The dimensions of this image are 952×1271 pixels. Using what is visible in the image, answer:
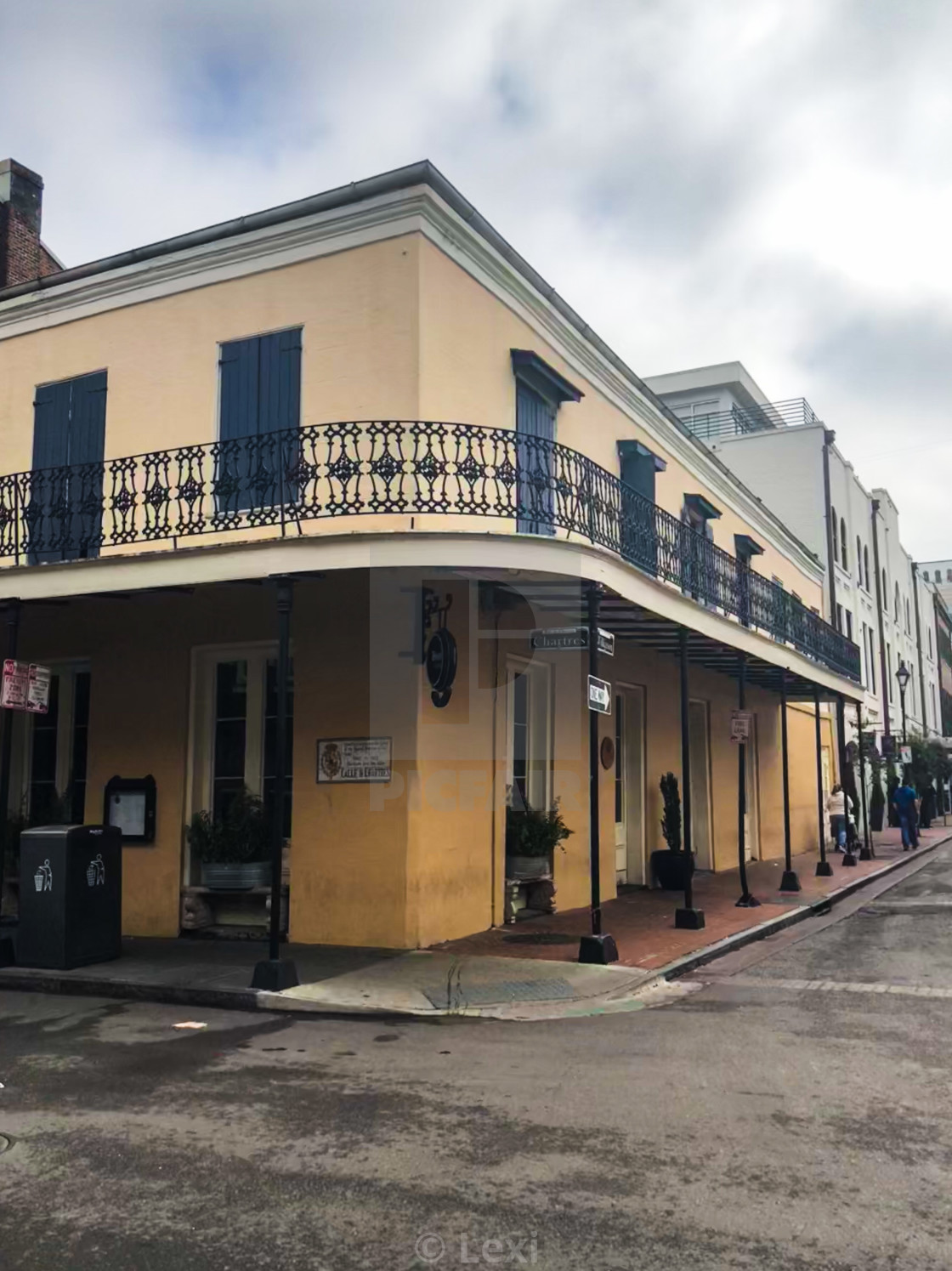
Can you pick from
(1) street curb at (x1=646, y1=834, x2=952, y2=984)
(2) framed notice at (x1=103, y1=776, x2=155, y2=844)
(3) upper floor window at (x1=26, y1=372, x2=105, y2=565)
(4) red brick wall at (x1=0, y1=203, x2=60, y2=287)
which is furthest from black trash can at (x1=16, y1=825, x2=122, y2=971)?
(4) red brick wall at (x1=0, y1=203, x2=60, y2=287)

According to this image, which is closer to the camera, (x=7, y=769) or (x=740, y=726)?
(x=7, y=769)

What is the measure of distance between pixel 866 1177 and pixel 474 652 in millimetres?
6810

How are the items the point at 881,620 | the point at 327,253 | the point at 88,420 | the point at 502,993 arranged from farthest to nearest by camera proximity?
the point at 881,620, the point at 88,420, the point at 327,253, the point at 502,993

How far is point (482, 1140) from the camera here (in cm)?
459

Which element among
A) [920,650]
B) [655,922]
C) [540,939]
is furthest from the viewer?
[920,650]

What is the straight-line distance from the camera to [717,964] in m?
9.43

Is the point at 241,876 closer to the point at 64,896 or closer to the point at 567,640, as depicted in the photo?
the point at 64,896

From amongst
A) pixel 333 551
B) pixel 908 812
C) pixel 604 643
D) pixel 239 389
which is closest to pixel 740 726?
pixel 604 643

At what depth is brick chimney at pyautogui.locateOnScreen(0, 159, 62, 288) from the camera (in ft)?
48.1

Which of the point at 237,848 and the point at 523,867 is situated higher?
the point at 237,848

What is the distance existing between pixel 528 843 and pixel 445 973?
287 cm

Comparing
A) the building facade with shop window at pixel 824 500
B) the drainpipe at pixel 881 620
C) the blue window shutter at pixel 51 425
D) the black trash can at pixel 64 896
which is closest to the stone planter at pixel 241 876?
the black trash can at pixel 64 896

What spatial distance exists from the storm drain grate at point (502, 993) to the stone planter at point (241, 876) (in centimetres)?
298

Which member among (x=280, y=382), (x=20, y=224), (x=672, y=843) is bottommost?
(x=672, y=843)
